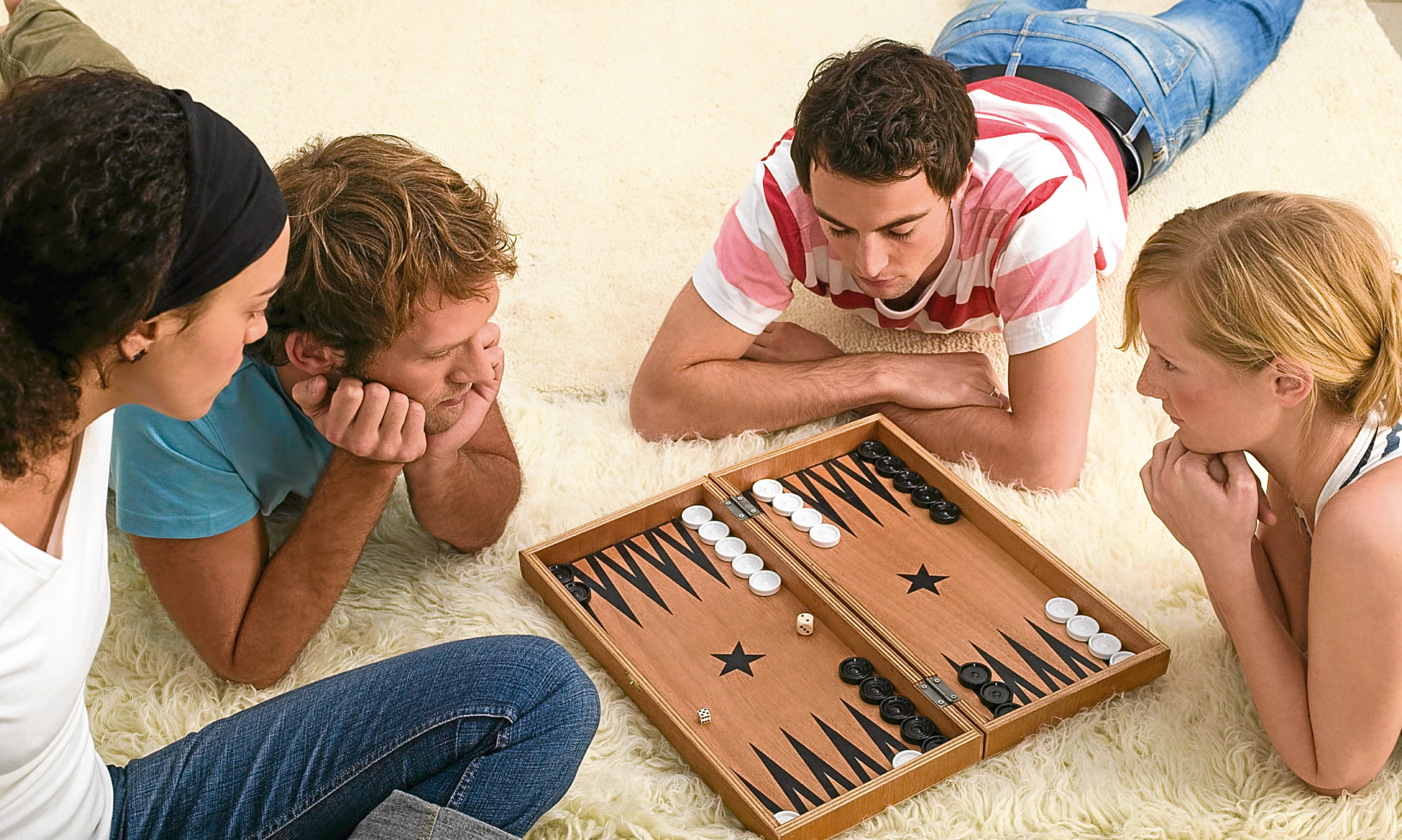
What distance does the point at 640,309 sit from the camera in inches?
100

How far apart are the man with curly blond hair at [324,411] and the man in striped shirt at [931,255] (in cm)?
49

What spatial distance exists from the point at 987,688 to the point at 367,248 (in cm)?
91

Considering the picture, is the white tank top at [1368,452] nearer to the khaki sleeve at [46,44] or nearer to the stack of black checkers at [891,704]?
the stack of black checkers at [891,704]

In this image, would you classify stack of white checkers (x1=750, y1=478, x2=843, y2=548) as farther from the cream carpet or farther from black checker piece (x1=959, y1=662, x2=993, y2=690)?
black checker piece (x1=959, y1=662, x2=993, y2=690)

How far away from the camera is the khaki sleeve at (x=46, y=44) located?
93.4 inches

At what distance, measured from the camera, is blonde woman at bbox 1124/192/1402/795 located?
53.4 inches

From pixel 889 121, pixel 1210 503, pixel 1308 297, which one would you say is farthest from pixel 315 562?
pixel 1308 297

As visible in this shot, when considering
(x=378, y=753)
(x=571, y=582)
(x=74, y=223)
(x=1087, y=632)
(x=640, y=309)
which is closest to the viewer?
(x=74, y=223)

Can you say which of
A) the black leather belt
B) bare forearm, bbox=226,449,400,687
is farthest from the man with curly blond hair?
the black leather belt

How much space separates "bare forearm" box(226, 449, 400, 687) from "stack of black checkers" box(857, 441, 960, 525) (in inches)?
29.8

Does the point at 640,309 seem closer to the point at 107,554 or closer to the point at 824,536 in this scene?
the point at 824,536

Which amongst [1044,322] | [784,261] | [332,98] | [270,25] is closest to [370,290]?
[784,261]

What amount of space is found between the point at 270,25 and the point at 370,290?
86.8 inches

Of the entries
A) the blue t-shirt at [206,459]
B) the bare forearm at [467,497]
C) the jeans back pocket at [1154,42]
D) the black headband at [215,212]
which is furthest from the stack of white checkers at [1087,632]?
the jeans back pocket at [1154,42]
